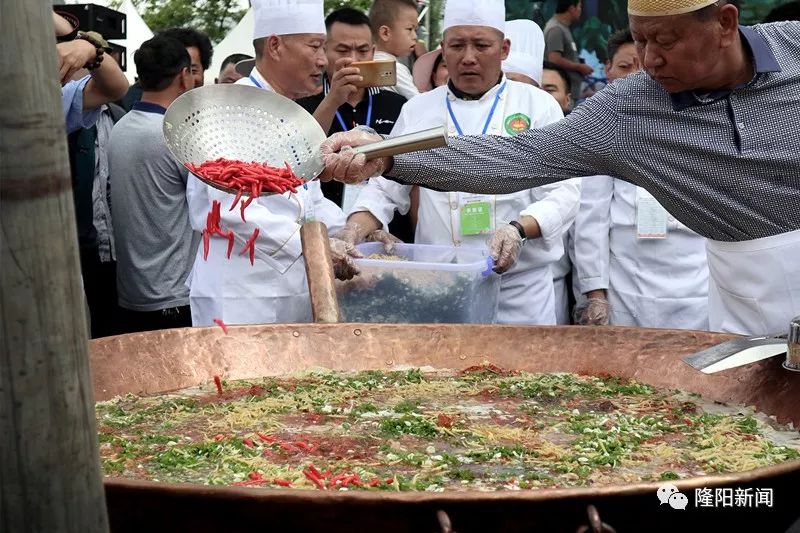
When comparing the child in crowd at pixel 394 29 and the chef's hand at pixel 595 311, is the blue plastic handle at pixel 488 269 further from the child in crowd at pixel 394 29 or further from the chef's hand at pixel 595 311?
the child in crowd at pixel 394 29

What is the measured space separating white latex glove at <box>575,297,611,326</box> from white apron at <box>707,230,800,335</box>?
1.82m

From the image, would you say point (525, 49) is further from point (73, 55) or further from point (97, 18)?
point (73, 55)

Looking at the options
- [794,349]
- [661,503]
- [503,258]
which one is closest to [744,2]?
[503,258]

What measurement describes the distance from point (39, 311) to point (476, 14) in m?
3.88

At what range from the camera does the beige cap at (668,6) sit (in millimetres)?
3008

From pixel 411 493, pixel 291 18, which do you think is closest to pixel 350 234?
pixel 291 18

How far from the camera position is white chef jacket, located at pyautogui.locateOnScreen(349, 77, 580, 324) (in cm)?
480

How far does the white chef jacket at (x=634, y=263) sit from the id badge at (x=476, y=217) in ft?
2.26

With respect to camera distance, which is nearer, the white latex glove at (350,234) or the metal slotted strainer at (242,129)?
the metal slotted strainer at (242,129)

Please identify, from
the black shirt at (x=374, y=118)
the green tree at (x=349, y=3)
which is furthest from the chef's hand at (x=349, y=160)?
the green tree at (x=349, y=3)

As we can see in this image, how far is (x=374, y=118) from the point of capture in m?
5.78

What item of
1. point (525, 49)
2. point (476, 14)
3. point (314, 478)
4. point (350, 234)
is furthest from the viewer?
point (525, 49)

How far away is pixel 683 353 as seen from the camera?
309 cm

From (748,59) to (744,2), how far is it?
6215 mm
